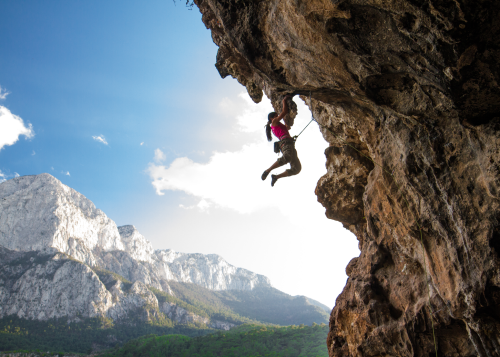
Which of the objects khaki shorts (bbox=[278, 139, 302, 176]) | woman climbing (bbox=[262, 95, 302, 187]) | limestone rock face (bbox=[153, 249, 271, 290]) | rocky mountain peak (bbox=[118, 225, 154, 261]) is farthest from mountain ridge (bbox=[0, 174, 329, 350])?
khaki shorts (bbox=[278, 139, 302, 176])

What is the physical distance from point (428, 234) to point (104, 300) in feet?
316

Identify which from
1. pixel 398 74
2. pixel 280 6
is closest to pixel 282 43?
pixel 280 6

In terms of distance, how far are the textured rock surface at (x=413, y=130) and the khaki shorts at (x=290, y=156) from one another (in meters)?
1.22

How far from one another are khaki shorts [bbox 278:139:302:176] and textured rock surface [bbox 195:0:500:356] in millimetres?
1221

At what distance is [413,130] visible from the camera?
4.32 metres

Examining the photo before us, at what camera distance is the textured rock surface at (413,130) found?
3.15 metres

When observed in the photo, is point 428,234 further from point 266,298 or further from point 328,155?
point 266,298

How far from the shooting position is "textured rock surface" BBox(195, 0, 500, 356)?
3146 millimetres

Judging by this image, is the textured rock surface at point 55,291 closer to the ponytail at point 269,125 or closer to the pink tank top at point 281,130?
the ponytail at point 269,125

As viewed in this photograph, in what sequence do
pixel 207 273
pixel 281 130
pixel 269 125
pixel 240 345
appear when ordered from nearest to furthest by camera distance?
pixel 281 130
pixel 269 125
pixel 240 345
pixel 207 273

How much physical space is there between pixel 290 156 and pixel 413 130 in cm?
300

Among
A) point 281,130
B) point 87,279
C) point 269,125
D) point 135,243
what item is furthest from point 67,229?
point 281,130

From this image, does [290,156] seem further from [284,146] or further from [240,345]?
[240,345]

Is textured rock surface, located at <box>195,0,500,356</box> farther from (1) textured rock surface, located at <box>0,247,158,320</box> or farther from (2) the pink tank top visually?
(1) textured rock surface, located at <box>0,247,158,320</box>
